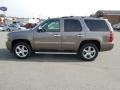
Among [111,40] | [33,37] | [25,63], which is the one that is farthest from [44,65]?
[111,40]

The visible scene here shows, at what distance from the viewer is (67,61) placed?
10766 mm

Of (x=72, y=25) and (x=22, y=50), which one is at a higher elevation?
(x=72, y=25)

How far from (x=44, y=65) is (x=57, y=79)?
230 cm

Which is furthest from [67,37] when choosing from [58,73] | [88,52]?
[58,73]

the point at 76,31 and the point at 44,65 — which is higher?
the point at 76,31

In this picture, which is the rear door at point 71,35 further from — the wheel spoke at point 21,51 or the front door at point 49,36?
the wheel spoke at point 21,51

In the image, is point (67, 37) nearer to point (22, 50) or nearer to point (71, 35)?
point (71, 35)

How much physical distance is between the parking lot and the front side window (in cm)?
126

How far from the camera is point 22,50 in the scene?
1109cm

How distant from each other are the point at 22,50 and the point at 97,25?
331cm

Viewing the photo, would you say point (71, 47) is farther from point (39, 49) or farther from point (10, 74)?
point (10, 74)

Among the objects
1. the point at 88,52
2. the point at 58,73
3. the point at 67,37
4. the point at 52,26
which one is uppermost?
the point at 52,26

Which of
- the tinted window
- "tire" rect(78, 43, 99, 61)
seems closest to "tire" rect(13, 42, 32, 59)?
the tinted window

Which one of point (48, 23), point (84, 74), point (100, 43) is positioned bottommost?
point (84, 74)
